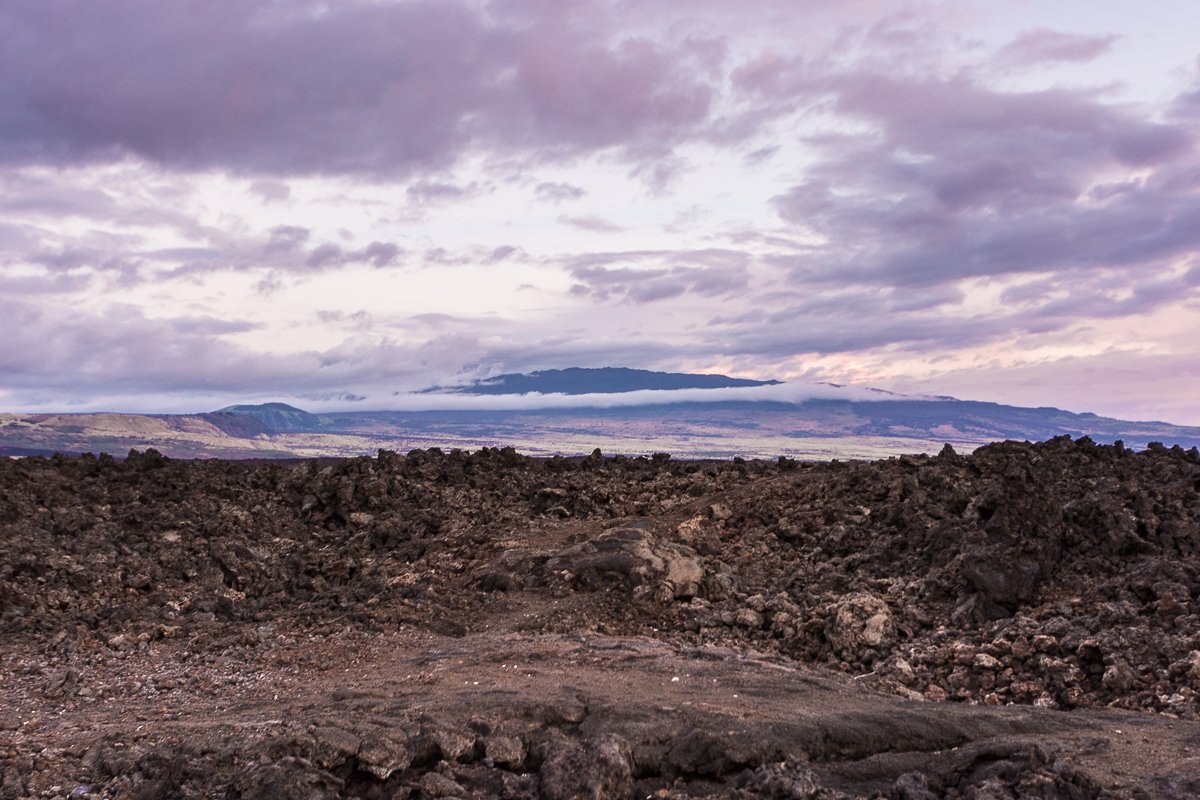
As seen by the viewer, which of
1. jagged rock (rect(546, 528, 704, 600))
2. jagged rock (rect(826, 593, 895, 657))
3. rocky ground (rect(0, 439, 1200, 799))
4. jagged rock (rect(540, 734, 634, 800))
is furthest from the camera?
jagged rock (rect(546, 528, 704, 600))

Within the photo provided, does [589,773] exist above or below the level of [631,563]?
below

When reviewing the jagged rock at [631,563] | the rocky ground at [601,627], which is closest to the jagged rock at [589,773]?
the rocky ground at [601,627]

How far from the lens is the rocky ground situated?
28.0 ft

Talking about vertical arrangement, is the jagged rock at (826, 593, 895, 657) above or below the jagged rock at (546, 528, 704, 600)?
below

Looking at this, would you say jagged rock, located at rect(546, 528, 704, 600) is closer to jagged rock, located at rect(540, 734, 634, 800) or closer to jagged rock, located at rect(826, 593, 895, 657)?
jagged rock, located at rect(826, 593, 895, 657)

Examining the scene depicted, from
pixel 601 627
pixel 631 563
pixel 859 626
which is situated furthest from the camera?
pixel 631 563

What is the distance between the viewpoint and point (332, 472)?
25.0m

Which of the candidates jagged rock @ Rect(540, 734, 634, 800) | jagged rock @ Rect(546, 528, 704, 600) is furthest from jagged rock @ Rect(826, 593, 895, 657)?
jagged rock @ Rect(540, 734, 634, 800)

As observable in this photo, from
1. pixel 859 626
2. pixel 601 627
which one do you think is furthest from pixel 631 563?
pixel 859 626

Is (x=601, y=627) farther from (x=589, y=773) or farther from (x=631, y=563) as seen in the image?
(x=589, y=773)

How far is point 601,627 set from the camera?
15422mm

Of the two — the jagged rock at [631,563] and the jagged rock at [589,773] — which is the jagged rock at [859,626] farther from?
the jagged rock at [589,773]

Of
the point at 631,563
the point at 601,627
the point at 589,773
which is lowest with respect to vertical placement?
the point at 601,627

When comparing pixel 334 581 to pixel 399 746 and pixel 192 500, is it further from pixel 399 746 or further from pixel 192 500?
pixel 399 746
